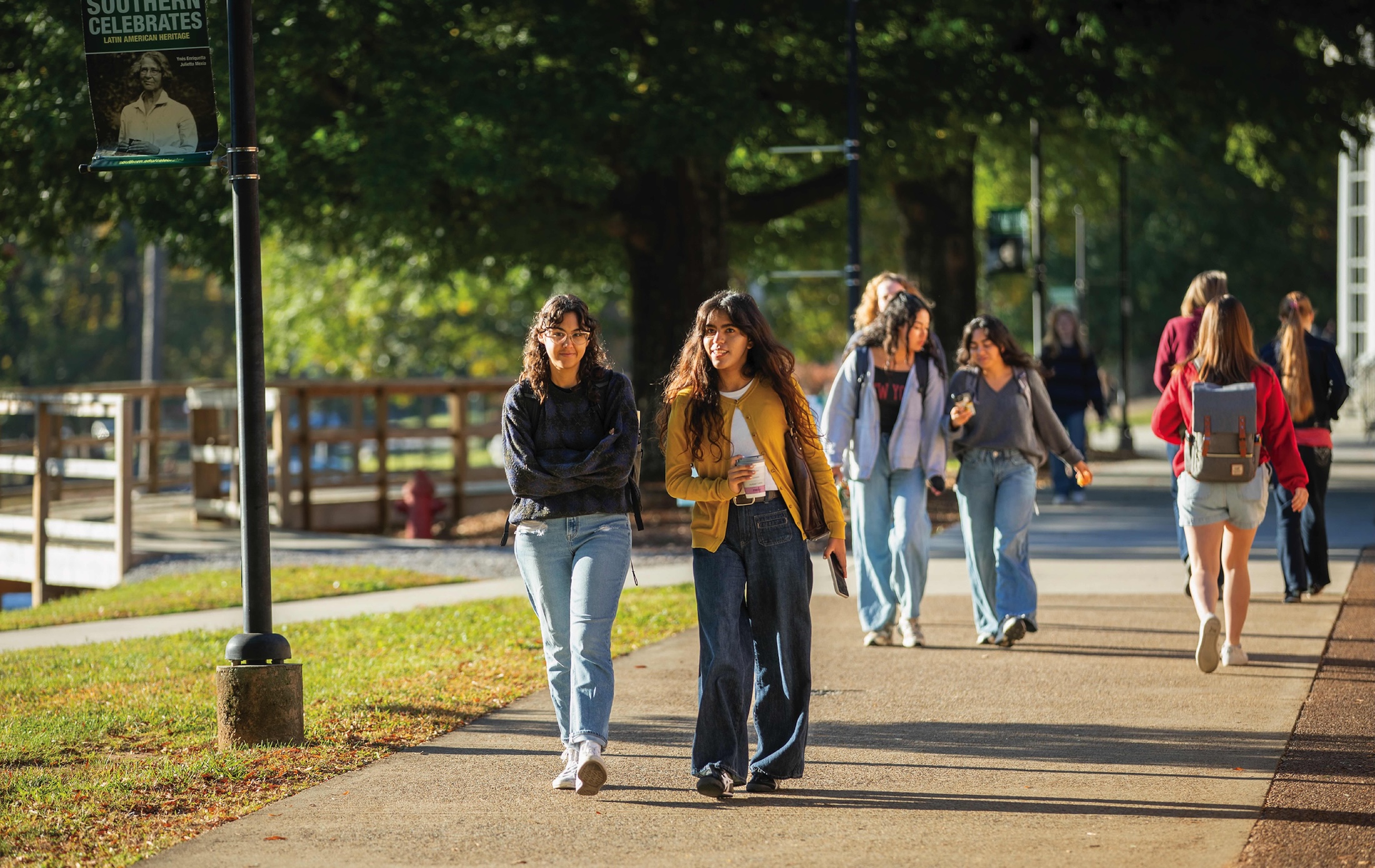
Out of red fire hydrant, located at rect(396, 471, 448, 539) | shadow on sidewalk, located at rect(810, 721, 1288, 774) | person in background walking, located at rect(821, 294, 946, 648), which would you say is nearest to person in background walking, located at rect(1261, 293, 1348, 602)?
person in background walking, located at rect(821, 294, 946, 648)

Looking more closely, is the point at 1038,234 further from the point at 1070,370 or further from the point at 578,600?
the point at 578,600

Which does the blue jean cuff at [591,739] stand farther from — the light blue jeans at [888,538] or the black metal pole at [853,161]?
the black metal pole at [853,161]

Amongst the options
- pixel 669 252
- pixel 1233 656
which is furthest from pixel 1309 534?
pixel 669 252

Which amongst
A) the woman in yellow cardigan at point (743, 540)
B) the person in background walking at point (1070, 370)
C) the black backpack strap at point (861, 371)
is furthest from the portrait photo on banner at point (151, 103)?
the person in background walking at point (1070, 370)

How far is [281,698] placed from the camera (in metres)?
6.22

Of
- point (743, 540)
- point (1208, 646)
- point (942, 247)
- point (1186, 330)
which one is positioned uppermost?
point (942, 247)

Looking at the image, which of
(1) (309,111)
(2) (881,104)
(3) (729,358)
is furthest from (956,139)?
(3) (729,358)

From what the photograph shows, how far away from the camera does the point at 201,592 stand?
37.8 feet

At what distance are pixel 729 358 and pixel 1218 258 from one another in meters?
55.4

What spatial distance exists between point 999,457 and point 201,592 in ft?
20.1

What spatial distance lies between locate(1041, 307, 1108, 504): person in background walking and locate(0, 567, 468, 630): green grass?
6.84 m

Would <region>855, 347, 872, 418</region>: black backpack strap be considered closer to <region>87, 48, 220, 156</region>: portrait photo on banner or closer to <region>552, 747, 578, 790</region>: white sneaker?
<region>552, 747, 578, 790</region>: white sneaker

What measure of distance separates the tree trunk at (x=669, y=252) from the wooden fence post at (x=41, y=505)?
605 centimetres

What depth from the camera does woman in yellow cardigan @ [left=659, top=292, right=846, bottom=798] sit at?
537 centimetres
